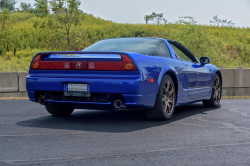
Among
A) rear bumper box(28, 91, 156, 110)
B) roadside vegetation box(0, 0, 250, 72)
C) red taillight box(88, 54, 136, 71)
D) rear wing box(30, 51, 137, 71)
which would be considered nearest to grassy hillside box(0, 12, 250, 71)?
roadside vegetation box(0, 0, 250, 72)

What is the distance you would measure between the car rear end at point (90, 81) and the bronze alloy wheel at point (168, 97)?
0.49 m

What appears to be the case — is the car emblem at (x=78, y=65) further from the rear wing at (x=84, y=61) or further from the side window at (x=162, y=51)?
the side window at (x=162, y=51)

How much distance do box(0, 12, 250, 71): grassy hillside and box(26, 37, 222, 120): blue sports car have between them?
10.1m

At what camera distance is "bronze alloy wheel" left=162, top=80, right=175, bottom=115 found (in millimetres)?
5705

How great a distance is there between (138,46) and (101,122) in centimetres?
137

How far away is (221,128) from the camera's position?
5.22 meters

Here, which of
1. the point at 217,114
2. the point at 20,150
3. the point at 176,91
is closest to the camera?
the point at 20,150

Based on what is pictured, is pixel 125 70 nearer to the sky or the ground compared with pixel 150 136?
nearer to the sky

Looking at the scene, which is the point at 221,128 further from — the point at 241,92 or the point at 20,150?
the point at 241,92

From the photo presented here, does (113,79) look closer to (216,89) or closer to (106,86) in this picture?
(106,86)

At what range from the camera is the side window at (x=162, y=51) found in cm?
591

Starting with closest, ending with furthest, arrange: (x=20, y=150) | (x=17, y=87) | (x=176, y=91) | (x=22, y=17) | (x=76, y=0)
Result: (x=20, y=150) < (x=176, y=91) < (x=17, y=87) < (x=76, y=0) < (x=22, y=17)

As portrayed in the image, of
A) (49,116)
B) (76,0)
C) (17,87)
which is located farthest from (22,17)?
(49,116)

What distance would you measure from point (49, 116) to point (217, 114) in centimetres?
307
